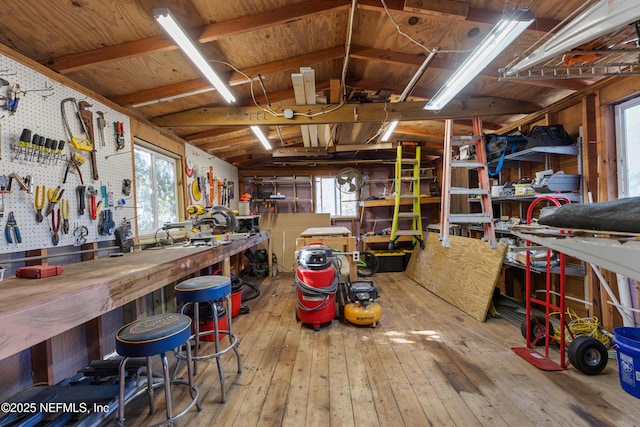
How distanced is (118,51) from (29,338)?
76.5 inches

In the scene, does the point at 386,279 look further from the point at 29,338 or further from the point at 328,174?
the point at 29,338

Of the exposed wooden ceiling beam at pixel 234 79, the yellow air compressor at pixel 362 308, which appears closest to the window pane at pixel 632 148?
the yellow air compressor at pixel 362 308

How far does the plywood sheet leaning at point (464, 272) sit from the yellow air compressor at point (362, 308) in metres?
1.20

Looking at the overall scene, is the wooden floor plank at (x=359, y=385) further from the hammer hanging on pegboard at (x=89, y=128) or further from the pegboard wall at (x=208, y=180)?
the pegboard wall at (x=208, y=180)

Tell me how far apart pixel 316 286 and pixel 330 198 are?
12.6 ft

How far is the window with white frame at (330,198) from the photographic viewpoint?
6.38 metres

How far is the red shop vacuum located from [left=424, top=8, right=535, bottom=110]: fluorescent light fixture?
1.98 meters

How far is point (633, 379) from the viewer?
67.8 inches

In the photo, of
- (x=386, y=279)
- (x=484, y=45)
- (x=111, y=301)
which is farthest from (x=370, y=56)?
(x=386, y=279)

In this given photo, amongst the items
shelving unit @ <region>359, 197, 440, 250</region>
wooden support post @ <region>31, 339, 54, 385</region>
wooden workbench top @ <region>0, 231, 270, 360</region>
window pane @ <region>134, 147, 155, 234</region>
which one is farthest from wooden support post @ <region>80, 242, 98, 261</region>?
shelving unit @ <region>359, 197, 440, 250</region>

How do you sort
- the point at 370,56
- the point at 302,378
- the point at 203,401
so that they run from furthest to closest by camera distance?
1. the point at 370,56
2. the point at 302,378
3. the point at 203,401

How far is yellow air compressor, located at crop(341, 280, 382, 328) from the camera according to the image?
2867mm

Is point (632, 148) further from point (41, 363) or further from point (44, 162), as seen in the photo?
point (41, 363)

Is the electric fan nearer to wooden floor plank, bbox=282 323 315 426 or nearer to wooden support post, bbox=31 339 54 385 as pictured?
wooden floor plank, bbox=282 323 315 426
